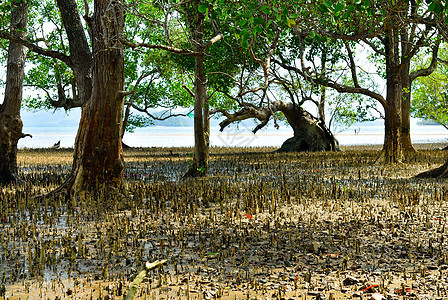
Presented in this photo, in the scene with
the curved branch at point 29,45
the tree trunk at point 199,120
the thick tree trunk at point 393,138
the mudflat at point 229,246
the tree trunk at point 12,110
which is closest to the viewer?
the mudflat at point 229,246

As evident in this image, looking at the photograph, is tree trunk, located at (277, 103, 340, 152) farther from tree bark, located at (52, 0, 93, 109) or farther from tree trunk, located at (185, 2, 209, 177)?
tree bark, located at (52, 0, 93, 109)

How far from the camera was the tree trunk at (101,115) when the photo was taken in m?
7.93

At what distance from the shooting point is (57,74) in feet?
75.8

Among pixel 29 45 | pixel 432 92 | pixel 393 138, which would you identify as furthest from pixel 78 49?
pixel 432 92

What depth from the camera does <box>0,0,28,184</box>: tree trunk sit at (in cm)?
977

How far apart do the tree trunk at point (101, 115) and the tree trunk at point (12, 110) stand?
9.03 ft

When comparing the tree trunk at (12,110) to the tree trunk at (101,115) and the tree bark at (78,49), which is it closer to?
the tree bark at (78,49)

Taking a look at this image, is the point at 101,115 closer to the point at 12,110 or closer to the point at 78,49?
the point at 78,49

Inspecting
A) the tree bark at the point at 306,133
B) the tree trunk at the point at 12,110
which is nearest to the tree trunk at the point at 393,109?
the tree bark at the point at 306,133

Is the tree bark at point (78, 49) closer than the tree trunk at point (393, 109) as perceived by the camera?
Yes

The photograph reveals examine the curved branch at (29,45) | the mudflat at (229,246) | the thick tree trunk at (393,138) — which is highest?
the curved branch at (29,45)

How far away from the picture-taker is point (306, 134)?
69.4 feet

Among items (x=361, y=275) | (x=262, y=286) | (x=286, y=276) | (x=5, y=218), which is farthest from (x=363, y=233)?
(x=5, y=218)

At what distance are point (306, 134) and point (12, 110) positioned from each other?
46.9 feet
